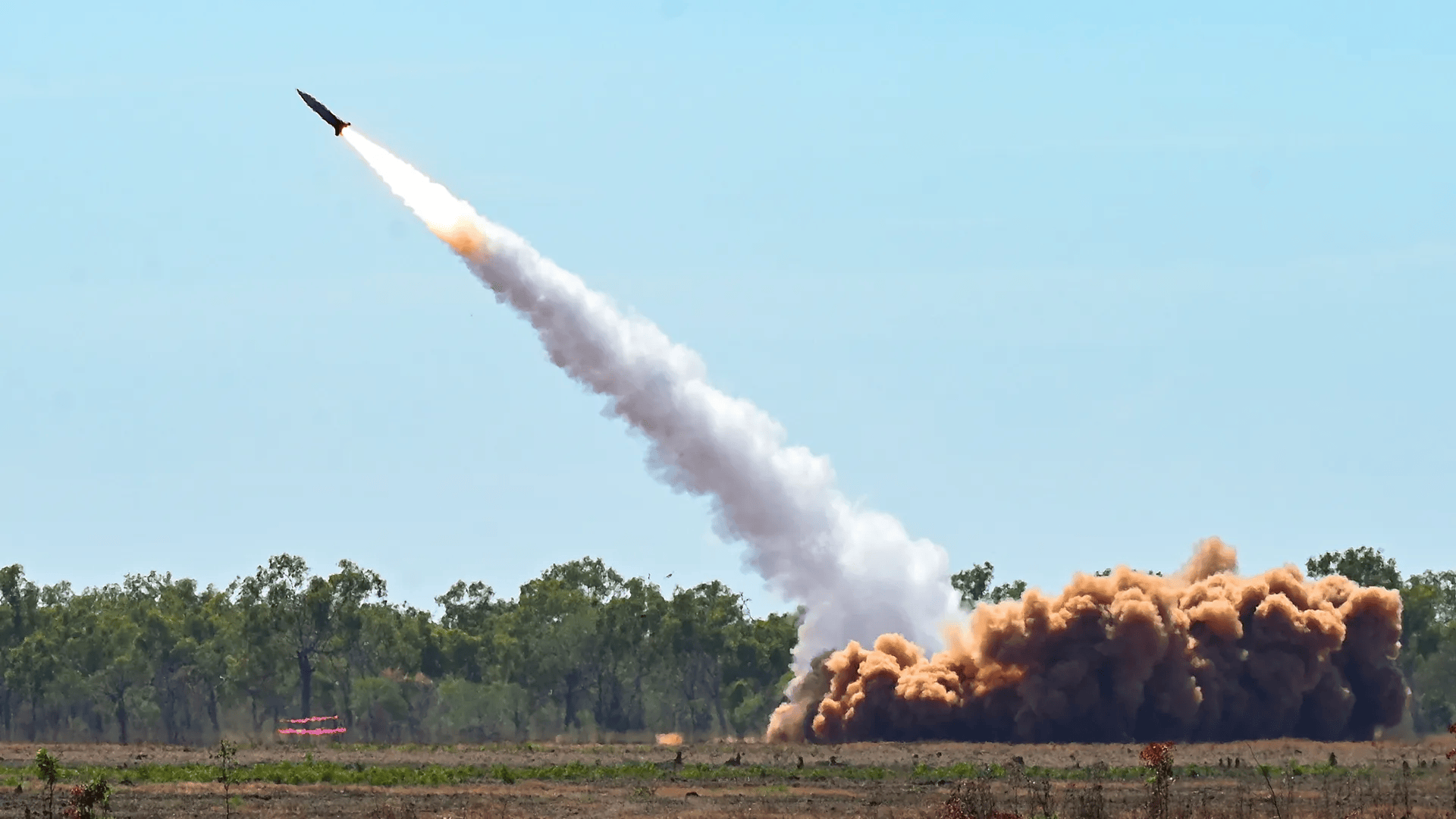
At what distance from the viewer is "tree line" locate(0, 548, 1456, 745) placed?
14100 centimetres

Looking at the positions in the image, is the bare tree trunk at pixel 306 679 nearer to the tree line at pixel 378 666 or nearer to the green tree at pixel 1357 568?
the tree line at pixel 378 666

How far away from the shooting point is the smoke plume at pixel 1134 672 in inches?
3452

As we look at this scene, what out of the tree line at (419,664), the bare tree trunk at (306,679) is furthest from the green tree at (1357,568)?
the bare tree trunk at (306,679)

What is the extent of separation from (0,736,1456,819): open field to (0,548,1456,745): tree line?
52.5 metres

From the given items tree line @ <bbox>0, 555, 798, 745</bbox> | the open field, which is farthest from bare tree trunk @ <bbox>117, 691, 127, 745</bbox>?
the open field

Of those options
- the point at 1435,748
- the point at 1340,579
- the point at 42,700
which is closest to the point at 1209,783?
the point at 1435,748

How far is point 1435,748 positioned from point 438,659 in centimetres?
8579

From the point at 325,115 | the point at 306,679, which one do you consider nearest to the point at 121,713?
the point at 306,679

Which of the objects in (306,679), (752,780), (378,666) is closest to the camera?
(752,780)

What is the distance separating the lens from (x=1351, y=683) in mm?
92500

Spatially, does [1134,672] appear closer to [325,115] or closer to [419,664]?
[325,115]

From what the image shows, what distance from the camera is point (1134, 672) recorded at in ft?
287

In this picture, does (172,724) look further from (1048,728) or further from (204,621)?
(1048,728)

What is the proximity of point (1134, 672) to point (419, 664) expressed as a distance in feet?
250
